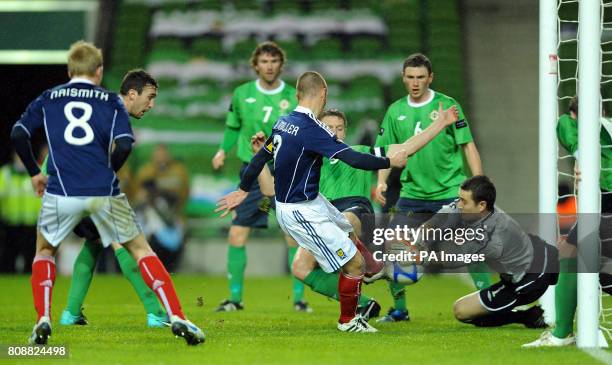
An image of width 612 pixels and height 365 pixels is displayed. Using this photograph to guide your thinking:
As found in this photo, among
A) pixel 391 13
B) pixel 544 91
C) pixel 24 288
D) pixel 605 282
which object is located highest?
pixel 391 13

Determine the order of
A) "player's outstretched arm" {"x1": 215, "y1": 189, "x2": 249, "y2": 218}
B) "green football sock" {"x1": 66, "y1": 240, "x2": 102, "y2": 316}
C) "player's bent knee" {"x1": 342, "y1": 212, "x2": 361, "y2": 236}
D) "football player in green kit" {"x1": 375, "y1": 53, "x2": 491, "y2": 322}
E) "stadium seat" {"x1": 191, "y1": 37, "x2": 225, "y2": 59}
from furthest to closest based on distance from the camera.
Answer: "stadium seat" {"x1": 191, "y1": 37, "x2": 225, "y2": 59} → "football player in green kit" {"x1": 375, "y1": 53, "x2": 491, "y2": 322} → "player's bent knee" {"x1": 342, "y1": 212, "x2": 361, "y2": 236} → "green football sock" {"x1": 66, "y1": 240, "x2": 102, "y2": 316} → "player's outstretched arm" {"x1": 215, "y1": 189, "x2": 249, "y2": 218}

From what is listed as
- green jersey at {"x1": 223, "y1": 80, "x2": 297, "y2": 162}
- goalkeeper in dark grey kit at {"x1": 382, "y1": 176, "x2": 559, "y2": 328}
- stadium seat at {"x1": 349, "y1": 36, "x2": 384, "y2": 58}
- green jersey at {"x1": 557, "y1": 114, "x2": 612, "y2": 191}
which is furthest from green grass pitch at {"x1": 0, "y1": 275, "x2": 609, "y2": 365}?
stadium seat at {"x1": 349, "y1": 36, "x2": 384, "y2": 58}

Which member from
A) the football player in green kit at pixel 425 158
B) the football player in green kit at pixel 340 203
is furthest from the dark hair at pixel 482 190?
the football player in green kit at pixel 425 158

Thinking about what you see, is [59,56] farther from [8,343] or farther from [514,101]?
[8,343]

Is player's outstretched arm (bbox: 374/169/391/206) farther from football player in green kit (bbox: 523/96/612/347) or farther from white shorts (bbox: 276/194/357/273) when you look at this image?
football player in green kit (bbox: 523/96/612/347)

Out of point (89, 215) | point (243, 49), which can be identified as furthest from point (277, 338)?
point (243, 49)

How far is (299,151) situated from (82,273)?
1.97m

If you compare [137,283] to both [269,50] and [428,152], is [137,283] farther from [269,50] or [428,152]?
[269,50]

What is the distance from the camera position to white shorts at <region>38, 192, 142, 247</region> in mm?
6457

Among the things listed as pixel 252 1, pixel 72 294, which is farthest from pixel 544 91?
pixel 252 1

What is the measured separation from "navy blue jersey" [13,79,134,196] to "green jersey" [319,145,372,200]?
2.53 metres

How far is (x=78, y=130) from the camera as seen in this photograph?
6.45 m

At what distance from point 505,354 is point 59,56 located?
13150 millimetres

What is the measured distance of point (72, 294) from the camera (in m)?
8.19
